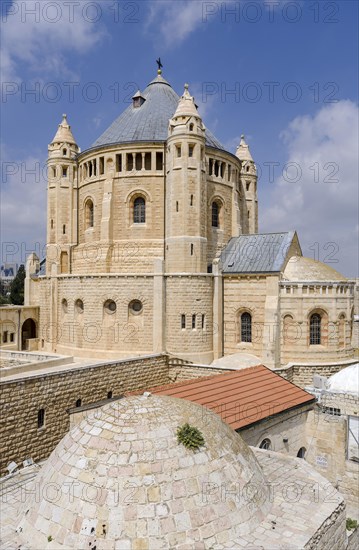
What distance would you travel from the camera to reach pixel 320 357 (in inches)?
983

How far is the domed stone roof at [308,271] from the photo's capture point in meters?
25.5

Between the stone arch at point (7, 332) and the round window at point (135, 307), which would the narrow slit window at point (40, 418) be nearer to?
the round window at point (135, 307)

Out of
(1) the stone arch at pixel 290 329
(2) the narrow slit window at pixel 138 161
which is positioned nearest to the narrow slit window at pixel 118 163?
(2) the narrow slit window at pixel 138 161

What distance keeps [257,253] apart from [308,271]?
3.31m

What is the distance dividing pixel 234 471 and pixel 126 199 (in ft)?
73.4

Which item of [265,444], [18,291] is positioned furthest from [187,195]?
[18,291]

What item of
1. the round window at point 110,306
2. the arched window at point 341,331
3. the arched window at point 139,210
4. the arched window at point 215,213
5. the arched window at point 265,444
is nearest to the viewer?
the arched window at point 265,444

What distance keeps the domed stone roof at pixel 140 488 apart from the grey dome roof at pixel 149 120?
907 inches

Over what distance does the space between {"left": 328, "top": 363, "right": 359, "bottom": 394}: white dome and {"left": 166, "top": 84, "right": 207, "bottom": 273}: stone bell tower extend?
31.1ft

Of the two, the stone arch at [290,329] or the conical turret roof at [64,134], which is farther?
the conical turret roof at [64,134]

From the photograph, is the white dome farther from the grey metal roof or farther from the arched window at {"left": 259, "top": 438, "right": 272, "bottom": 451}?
the grey metal roof

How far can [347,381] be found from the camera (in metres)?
21.1

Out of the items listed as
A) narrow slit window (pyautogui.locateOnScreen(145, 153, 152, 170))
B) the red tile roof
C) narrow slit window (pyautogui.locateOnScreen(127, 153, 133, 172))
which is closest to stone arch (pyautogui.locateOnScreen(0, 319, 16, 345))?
narrow slit window (pyautogui.locateOnScreen(127, 153, 133, 172))

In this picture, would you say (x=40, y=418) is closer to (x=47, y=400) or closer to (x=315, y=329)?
(x=47, y=400)
